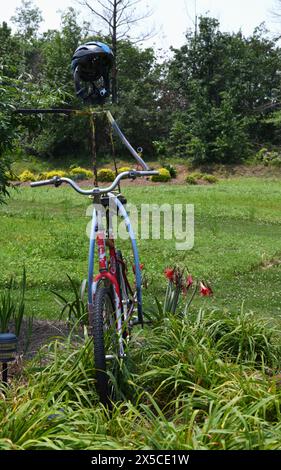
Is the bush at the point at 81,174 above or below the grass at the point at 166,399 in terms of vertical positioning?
below

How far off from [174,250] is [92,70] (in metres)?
6.88

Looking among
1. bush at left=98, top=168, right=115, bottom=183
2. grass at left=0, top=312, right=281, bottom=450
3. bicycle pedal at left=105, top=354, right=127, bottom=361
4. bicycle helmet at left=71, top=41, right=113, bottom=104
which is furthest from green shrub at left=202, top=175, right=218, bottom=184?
bicycle pedal at left=105, top=354, right=127, bottom=361

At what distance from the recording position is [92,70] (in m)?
4.49

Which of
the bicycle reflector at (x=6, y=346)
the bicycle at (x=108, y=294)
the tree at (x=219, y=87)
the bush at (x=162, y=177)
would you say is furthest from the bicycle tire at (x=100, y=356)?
the tree at (x=219, y=87)

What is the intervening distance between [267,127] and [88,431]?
33915 millimetres

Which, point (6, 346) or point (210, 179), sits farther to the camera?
point (210, 179)

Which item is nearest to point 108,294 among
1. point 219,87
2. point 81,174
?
point 81,174

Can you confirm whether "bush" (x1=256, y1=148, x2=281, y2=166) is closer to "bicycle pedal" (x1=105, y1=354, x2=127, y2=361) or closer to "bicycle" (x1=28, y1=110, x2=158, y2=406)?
"bicycle" (x1=28, y1=110, x2=158, y2=406)

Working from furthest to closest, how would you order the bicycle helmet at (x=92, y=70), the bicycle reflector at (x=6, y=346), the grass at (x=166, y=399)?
the bicycle helmet at (x=92, y=70) → the bicycle reflector at (x=6, y=346) → the grass at (x=166, y=399)

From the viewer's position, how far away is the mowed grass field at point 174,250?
7914 millimetres

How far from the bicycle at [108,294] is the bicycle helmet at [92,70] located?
0.91 feet

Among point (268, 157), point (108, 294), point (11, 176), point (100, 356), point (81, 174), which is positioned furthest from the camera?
point (268, 157)

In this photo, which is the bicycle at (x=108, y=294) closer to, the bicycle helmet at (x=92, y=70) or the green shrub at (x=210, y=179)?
the bicycle helmet at (x=92, y=70)

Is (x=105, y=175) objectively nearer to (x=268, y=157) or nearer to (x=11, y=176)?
(x=268, y=157)
